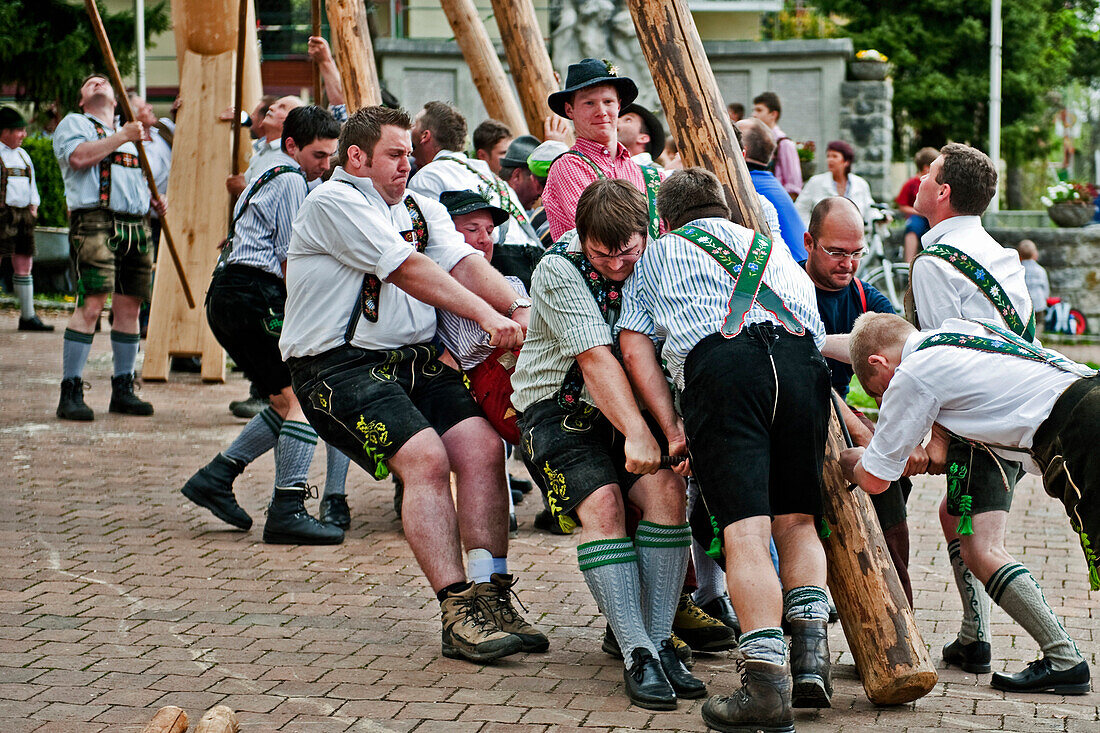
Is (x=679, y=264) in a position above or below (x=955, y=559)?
above

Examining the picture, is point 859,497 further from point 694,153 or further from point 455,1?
point 455,1

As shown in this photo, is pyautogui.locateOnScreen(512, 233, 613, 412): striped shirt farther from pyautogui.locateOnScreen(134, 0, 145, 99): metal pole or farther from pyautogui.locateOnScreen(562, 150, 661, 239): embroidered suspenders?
pyautogui.locateOnScreen(134, 0, 145, 99): metal pole

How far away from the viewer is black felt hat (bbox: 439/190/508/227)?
5.52 meters

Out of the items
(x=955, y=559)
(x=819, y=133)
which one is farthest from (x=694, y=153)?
(x=819, y=133)

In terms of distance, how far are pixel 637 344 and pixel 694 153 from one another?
1.18 meters

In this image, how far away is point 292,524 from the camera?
20.3ft

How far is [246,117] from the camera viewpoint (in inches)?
384

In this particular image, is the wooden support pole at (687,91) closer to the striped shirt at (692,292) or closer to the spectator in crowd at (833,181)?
the striped shirt at (692,292)

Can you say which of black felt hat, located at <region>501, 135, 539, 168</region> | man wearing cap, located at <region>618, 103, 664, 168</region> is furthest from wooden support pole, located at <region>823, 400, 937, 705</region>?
black felt hat, located at <region>501, 135, 539, 168</region>

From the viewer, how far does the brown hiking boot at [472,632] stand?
14.8ft

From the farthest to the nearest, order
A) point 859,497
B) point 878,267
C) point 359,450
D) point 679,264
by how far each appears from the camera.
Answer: point 878,267
point 359,450
point 859,497
point 679,264

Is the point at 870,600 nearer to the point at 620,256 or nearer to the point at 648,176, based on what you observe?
the point at 620,256

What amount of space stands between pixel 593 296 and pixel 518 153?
351 cm

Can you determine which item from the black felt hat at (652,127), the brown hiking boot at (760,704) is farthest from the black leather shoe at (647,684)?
the black felt hat at (652,127)
